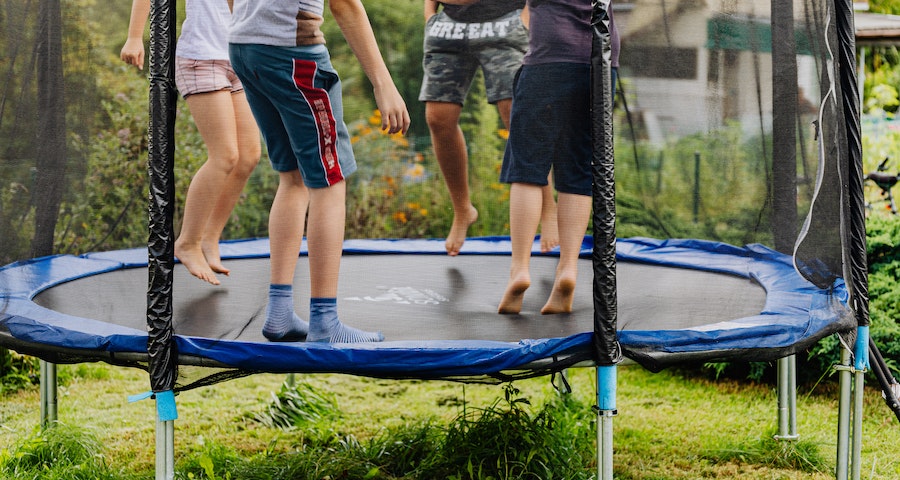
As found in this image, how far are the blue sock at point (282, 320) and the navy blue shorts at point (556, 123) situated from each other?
0.65m

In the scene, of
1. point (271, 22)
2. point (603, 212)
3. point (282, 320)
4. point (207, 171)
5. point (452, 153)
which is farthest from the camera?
point (452, 153)

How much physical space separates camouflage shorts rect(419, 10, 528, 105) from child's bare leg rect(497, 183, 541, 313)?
1.15ft

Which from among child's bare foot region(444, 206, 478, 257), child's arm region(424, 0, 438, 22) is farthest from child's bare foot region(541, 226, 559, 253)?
child's arm region(424, 0, 438, 22)

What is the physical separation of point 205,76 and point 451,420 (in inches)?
62.7

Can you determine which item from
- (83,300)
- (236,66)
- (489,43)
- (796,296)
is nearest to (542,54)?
(489,43)

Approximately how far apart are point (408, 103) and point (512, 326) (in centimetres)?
106

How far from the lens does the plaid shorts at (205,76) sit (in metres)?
2.07

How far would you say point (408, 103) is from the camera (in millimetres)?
2953

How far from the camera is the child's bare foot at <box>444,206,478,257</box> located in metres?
3.00

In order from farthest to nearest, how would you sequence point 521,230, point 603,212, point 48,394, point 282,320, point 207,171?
point 48,394, point 521,230, point 207,171, point 282,320, point 603,212

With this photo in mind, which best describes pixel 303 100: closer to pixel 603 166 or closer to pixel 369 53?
pixel 369 53

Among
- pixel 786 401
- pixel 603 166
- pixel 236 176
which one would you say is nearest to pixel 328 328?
pixel 236 176

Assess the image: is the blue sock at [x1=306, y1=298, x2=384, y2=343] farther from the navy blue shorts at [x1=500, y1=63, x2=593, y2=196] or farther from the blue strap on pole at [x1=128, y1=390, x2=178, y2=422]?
the navy blue shorts at [x1=500, y1=63, x2=593, y2=196]

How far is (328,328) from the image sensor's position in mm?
2027
